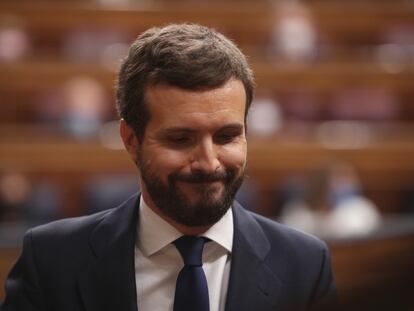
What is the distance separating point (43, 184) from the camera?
274 cm

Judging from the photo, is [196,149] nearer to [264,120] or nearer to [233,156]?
[233,156]

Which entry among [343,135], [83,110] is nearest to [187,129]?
[83,110]

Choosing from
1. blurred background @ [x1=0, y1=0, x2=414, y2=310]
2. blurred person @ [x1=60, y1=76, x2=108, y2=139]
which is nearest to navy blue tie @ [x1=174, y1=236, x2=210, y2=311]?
blurred background @ [x1=0, y1=0, x2=414, y2=310]

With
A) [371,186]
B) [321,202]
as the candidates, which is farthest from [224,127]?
[371,186]

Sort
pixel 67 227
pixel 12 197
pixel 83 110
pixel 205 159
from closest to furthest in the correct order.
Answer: pixel 205 159 < pixel 67 227 < pixel 12 197 < pixel 83 110

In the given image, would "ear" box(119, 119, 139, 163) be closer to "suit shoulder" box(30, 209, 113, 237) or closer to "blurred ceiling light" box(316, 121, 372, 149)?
"suit shoulder" box(30, 209, 113, 237)

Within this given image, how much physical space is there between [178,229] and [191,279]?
49 mm

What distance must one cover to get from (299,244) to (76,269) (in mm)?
222

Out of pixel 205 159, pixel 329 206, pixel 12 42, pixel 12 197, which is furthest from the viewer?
pixel 12 42

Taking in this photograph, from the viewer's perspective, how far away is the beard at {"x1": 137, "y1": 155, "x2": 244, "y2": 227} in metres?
0.61

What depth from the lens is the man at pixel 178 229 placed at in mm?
607

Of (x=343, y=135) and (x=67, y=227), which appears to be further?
(x=343, y=135)

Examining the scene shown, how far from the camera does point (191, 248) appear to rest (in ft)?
2.13

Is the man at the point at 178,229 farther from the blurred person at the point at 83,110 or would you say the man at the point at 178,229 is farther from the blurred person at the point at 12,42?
the blurred person at the point at 12,42
